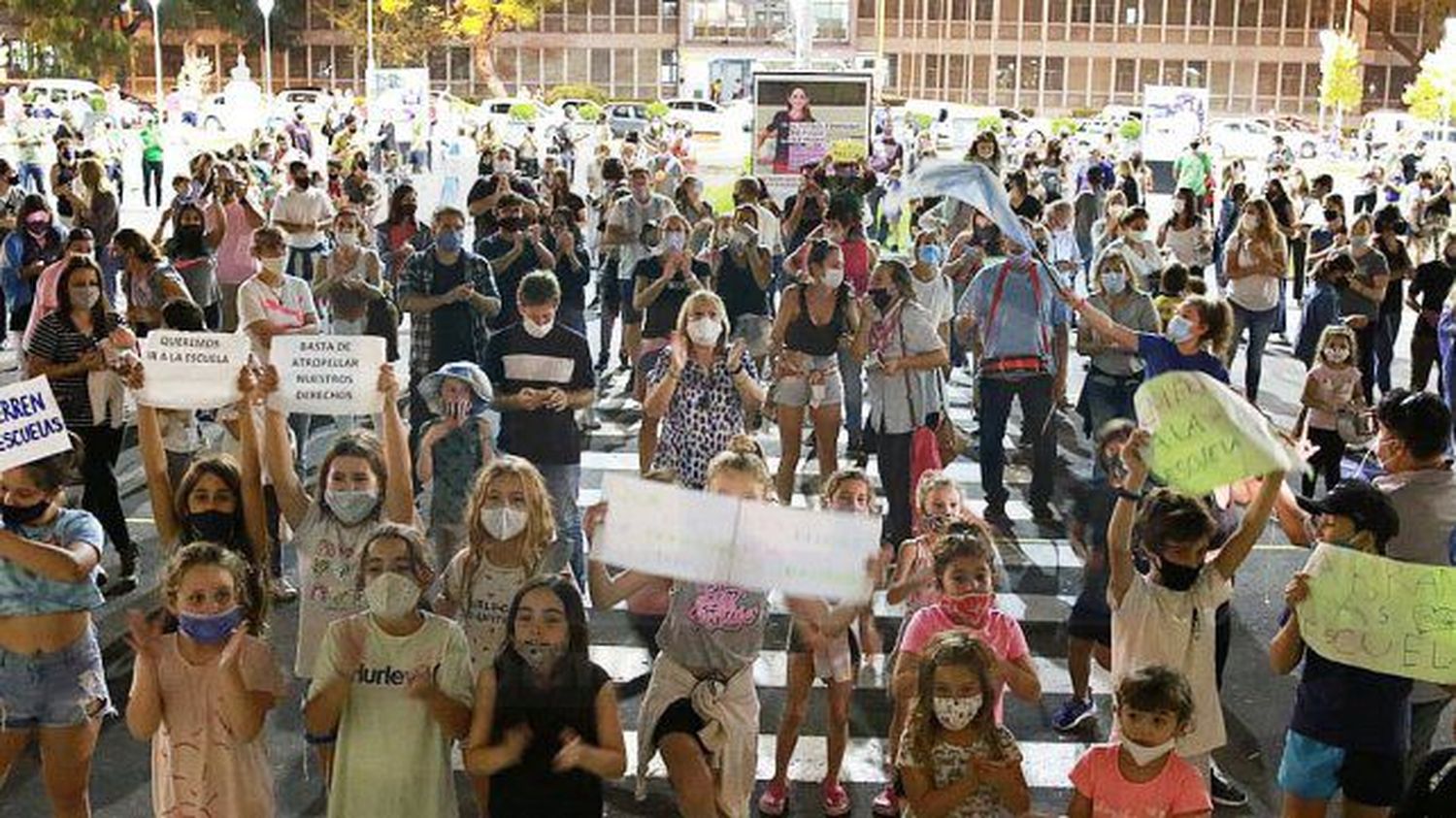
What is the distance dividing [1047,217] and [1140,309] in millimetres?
5092

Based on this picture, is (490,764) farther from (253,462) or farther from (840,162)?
(840,162)

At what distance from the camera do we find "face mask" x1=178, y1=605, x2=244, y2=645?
460 cm

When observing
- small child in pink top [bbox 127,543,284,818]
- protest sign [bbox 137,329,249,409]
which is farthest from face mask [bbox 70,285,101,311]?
small child in pink top [bbox 127,543,284,818]

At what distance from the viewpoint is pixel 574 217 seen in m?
13.9

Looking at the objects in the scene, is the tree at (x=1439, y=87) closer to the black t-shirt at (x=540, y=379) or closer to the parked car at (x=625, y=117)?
the parked car at (x=625, y=117)

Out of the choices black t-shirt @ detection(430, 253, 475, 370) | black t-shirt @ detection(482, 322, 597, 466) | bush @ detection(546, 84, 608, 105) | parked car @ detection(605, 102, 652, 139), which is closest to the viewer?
black t-shirt @ detection(482, 322, 597, 466)

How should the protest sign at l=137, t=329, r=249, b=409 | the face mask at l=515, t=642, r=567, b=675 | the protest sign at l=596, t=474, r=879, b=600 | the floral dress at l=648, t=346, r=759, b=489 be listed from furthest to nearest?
the floral dress at l=648, t=346, r=759, b=489 → the protest sign at l=137, t=329, r=249, b=409 → the protest sign at l=596, t=474, r=879, b=600 → the face mask at l=515, t=642, r=567, b=675

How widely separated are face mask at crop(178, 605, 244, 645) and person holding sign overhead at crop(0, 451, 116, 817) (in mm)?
686

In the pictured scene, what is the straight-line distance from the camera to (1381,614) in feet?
15.5

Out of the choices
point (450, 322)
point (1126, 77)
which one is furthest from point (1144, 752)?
point (1126, 77)

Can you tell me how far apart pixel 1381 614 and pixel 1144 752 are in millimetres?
920

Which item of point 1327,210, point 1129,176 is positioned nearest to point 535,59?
point 1129,176

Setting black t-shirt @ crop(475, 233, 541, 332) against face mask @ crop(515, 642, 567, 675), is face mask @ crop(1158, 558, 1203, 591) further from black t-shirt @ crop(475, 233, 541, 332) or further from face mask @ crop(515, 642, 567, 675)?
black t-shirt @ crop(475, 233, 541, 332)

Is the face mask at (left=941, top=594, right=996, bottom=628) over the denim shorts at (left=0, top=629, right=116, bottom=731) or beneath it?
over
